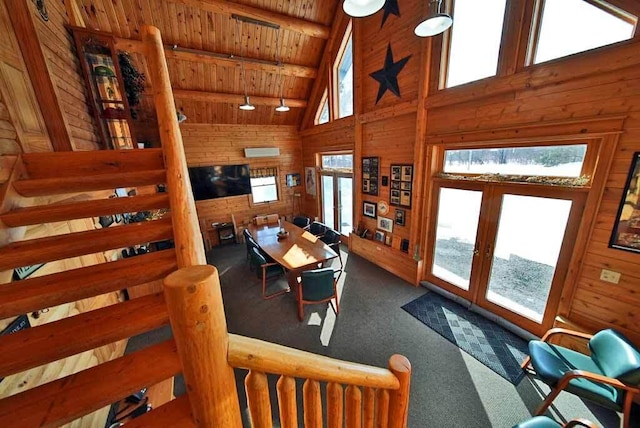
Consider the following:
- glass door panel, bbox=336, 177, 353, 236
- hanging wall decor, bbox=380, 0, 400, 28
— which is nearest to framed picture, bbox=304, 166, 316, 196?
glass door panel, bbox=336, 177, 353, 236

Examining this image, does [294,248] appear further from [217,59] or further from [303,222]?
[217,59]

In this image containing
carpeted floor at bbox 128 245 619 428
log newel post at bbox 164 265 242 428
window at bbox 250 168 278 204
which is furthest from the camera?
window at bbox 250 168 278 204

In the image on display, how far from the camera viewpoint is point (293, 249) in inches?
158

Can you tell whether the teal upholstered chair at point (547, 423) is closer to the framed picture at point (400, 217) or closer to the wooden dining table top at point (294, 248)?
the wooden dining table top at point (294, 248)

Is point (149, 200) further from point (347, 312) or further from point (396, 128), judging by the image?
point (396, 128)

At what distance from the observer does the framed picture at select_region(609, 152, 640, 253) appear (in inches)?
78.3

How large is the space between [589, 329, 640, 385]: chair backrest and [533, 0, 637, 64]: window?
103 inches

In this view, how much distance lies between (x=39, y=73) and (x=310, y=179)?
5664 millimetres

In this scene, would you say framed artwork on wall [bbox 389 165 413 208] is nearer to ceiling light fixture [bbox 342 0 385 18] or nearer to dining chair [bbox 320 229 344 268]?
dining chair [bbox 320 229 344 268]

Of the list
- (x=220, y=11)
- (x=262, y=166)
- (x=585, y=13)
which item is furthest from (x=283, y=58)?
(x=585, y=13)

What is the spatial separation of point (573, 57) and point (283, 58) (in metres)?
5.00

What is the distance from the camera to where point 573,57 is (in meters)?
2.18

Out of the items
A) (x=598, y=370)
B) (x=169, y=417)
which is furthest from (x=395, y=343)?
(x=169, y=417)

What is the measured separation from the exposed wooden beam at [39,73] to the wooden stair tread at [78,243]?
4.57 feet
